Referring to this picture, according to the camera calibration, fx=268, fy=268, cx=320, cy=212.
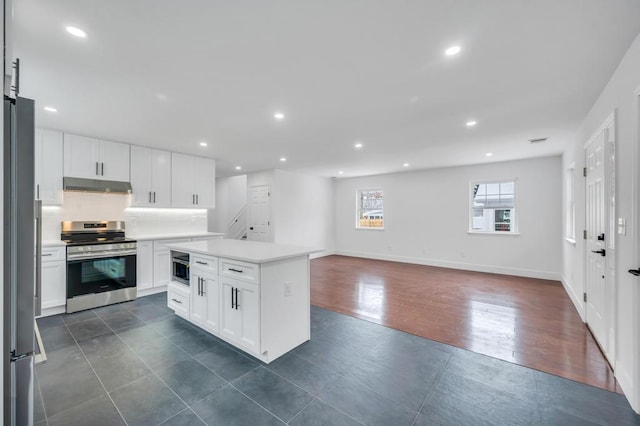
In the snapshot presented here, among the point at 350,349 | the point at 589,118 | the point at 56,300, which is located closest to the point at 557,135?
the point at 589,118

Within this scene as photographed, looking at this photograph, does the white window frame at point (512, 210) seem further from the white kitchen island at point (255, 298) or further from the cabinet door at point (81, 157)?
the cabinet door at point (81, 157)

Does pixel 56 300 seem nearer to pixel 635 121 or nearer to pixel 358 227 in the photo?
pixel 635 121

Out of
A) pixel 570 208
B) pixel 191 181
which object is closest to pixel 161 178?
pixel 191 181

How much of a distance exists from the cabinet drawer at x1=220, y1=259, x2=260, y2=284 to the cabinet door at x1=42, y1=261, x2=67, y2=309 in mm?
2693

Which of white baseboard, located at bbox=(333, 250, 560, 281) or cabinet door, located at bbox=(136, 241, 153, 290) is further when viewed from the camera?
white baseboard, located at bbox=(333, 250, 560, 281)

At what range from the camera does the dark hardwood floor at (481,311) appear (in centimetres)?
259

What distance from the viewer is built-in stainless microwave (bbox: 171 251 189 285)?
136 inches

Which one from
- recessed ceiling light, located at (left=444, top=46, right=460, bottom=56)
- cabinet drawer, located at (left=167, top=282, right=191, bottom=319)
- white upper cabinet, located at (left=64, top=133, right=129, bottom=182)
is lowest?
cabinet drawer, located at (left=167, top=282, right=191, bottom=319)

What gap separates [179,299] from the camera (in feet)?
11.2

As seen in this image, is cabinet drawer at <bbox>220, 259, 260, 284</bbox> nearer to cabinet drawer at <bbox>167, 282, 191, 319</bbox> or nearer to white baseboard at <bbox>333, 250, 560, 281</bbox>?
cabinet drawer at <bbox>167, 282, 191, 319</bbox>

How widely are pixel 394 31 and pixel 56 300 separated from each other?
16.6 feet

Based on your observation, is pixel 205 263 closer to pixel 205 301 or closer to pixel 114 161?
pixel 205 301

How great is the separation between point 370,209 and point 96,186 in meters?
6.59

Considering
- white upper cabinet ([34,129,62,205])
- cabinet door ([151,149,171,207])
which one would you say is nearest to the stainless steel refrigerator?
white upper cabinet ([34,129,62,205])
